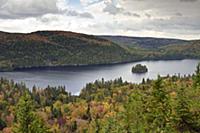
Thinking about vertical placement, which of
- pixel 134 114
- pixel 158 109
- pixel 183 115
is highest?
pixel 158 109

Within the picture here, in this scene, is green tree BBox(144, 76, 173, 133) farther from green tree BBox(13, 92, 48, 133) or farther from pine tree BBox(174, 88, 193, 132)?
green tree BBox(13, 92, 48, 133)

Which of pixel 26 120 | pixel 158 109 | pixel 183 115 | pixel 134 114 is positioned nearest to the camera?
pixel 26 120

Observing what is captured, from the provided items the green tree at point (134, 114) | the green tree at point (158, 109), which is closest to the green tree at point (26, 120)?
the green tree at point (158, 109)

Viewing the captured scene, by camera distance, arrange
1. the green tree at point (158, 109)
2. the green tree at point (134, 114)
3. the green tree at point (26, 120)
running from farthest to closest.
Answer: the green tree at point (134, 114), the green tree at point (158, 109), the green tree at point (26, 120)

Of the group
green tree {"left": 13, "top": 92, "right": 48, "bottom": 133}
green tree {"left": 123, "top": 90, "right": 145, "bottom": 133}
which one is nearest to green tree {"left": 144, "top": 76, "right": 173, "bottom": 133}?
green tree {"left": 123, "top": 90, "right": 145, "bottom": 133}

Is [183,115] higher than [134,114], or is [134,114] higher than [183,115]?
[183,115]

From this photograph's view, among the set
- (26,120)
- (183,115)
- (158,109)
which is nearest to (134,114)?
(158,109)

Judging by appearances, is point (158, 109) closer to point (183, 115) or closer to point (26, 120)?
point (183, 115)

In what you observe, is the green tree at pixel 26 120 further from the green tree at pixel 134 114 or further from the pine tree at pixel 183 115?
the green tree at pixel 134 114

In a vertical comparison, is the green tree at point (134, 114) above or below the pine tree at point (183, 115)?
below

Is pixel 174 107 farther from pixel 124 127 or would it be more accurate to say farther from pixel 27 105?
pixel 124 127

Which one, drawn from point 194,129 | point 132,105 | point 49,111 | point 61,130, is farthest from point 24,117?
point 49,111
